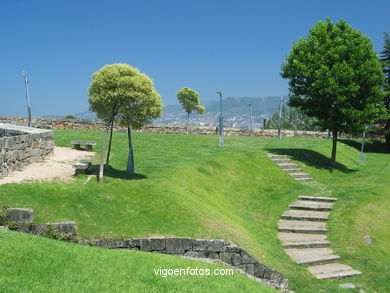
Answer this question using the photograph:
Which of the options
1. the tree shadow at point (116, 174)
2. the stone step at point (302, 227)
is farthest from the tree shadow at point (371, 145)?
the tree shadow at point (116, 174)

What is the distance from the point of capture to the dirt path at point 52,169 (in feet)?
51.5

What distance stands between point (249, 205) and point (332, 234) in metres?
4.78

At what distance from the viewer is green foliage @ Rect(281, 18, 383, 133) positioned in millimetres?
27750

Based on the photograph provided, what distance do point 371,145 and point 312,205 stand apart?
36067 mm

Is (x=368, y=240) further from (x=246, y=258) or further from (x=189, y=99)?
(x=189, y=99)

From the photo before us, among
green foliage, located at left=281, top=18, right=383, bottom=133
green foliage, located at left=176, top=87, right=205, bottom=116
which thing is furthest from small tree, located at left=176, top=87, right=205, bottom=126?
green foliage, located at left=281, top=18, right=383, bottom=133

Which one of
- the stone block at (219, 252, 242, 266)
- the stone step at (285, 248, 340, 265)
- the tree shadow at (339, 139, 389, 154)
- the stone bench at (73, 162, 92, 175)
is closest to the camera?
the stone block at (219, 252, 242, 266)

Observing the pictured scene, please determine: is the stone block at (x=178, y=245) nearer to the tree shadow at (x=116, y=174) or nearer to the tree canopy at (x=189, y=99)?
the tree shadow at (x=116, y=174)

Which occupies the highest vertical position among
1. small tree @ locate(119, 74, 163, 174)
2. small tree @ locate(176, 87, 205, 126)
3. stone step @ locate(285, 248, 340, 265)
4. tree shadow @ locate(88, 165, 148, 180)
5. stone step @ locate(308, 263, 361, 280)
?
small tree @ locate(176, 87, 205, 126)

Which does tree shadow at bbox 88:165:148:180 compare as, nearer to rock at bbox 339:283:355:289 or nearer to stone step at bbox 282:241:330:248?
stone step at bbox 282:241:330:248

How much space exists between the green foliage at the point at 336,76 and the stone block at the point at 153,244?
64.7 ft

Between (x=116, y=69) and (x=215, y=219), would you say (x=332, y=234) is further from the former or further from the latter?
(x=116, y=69)

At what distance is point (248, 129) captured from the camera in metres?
52.4

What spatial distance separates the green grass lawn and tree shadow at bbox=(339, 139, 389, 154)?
21.9 meters
